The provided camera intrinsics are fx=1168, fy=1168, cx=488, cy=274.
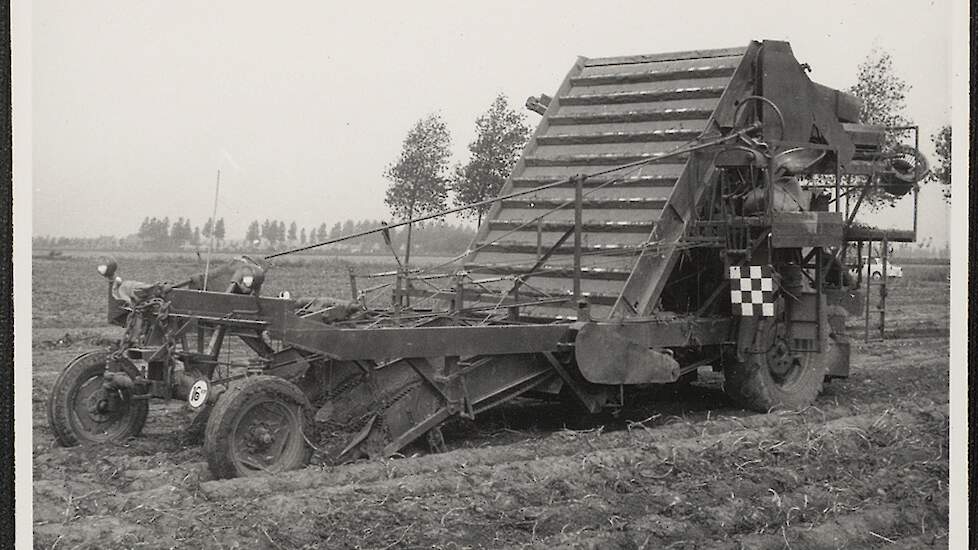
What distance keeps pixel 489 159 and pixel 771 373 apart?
5.51 m

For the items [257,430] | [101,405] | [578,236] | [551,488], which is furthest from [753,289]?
[101,405]

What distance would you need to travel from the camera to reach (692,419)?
8984 millimetres

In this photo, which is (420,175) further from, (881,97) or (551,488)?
(551,488)

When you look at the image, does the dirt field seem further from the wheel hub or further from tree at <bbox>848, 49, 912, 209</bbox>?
tree at <bbox>848, 49, 912, 209</bbox>

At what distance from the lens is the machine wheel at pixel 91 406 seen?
705 cm

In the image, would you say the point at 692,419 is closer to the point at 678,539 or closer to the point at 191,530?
the point at 678,539

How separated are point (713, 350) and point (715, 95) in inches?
80.6

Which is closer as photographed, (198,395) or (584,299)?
(198,395)

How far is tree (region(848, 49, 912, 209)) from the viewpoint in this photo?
24.0 ft

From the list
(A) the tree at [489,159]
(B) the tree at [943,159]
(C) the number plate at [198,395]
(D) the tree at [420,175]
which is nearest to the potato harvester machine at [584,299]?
(C) the number plate at [198,395]

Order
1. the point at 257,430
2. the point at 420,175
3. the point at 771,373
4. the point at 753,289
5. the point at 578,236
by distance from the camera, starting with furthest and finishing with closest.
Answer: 1. the point at 420,175
2. the point at 771,373
3. the point at 753,289
4. the point at 578,236
5. the point at 257,430

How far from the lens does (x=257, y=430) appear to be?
652 centimetres

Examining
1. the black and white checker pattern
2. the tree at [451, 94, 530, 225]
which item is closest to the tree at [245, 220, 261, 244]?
the black and white checker pattern

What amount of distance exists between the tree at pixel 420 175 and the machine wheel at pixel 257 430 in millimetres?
5753
